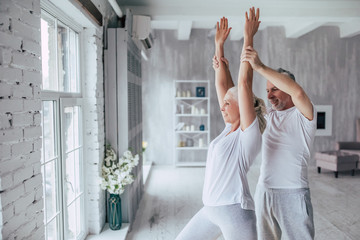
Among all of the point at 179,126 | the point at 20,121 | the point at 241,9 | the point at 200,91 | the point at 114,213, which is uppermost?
the point at 241,9

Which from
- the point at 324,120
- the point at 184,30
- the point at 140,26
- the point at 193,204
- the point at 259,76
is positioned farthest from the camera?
the point at 324,120

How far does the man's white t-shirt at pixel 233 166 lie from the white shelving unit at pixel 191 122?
5.22 meters

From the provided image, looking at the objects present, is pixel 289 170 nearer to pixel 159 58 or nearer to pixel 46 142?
pixel 46 142

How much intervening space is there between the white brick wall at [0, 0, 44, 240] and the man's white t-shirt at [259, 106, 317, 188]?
4.19ft

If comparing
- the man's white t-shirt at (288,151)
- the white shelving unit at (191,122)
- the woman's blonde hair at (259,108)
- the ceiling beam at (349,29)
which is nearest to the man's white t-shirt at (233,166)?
the woman's blonde hair at (259,108)

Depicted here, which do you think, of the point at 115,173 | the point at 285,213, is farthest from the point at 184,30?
the point at 285,213

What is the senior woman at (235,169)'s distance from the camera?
60.7 inches

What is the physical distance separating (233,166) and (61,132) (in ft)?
4.62

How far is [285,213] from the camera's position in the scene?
185 centimetres

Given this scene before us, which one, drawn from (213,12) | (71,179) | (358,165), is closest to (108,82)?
(71,179)

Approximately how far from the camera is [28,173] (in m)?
1.64

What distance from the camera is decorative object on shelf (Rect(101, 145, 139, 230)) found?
3.12 meters

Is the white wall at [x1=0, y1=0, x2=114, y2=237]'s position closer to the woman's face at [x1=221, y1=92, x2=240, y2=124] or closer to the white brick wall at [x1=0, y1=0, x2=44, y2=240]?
the white brick wall at [x1=0, y1=0, x2=44, y2=240]

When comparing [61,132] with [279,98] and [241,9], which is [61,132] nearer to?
[279,98]
